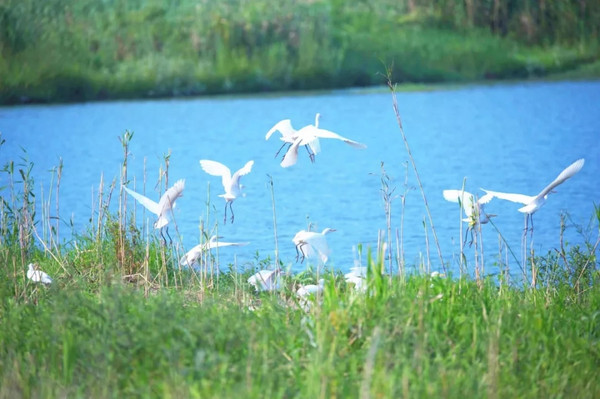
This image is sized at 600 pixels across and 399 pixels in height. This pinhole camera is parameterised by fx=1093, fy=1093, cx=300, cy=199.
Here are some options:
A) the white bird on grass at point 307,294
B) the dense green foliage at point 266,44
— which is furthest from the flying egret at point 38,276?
the dense green foliage at point 266,44

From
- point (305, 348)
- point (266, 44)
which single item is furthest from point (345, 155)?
point (305, 348)

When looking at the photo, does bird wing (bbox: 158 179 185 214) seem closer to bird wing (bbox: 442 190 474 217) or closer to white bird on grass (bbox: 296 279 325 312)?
white bird on grass (bbox: 296 279 325 312)

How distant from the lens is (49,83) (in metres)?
17.7

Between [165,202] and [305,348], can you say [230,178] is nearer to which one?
[165,202]

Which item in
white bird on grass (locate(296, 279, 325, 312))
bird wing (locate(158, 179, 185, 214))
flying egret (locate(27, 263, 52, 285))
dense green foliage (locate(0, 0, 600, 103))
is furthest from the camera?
dense green foliage (locate(0, 0, 600, 103))

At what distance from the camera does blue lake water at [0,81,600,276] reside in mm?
8555

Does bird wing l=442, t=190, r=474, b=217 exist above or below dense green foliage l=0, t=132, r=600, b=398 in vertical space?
above

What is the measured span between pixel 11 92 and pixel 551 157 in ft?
29.3

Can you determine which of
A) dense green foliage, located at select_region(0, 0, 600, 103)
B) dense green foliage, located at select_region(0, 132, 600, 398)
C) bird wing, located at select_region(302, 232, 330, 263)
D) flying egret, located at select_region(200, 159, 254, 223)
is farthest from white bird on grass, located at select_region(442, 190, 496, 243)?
dense green foliage, located at select_region(0, 0, 600, 103)

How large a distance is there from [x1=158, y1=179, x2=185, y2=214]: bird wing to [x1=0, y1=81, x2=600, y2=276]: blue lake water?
37.8 inches

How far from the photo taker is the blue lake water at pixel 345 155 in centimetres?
855

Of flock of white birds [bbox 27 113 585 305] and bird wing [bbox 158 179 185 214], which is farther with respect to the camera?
bird wing [bbox 158 179 185 214]

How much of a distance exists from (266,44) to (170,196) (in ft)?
46.9

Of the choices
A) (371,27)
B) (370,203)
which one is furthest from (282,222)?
(371,27)
